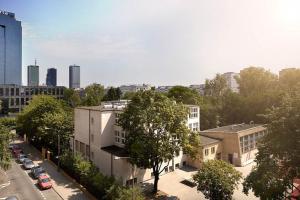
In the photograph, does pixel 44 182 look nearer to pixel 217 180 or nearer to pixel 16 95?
pixel 217 180

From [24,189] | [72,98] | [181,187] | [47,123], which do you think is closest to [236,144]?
[181,187]

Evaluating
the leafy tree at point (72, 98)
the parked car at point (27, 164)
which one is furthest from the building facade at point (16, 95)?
the parked car at point (27, 164)

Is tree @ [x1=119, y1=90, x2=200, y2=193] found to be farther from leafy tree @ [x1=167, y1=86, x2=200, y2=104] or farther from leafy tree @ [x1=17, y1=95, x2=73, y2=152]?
leafy tree @ [x1=167, y1=86, x2=200, y2=104]

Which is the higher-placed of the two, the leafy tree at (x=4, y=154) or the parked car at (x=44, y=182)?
the leafy tree at (x=4, y=154)

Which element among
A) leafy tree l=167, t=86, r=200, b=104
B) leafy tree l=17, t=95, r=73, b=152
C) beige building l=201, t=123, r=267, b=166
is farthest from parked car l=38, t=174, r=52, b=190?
leafy tree l=167, t=86, r=200, b=104

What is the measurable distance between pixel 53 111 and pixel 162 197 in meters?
33.7

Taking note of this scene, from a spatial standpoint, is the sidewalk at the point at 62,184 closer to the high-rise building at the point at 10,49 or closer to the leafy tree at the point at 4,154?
the leafy tree at the point at 4,154

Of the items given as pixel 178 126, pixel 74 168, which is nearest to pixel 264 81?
pixel 178 126

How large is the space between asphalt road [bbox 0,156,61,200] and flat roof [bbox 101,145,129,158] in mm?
8580

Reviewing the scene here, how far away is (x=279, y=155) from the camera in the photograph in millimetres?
20438

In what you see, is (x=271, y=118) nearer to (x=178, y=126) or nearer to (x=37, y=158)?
(x=178, y=126)

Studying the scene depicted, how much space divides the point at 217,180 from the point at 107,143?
1861 centimetres

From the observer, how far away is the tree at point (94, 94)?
9864cm

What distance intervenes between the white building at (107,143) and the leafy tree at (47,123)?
4.56 meters
